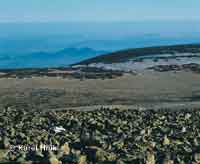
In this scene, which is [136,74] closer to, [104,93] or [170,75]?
[170,75]

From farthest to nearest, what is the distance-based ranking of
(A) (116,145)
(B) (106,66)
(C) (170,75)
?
(B) (106,66)
(C) (170,75)
(A) (116,145)

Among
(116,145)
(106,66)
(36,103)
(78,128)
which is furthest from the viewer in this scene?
(106,66)

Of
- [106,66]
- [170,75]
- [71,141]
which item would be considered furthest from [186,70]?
[71,141]

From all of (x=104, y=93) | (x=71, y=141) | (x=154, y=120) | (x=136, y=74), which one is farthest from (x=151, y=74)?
(x=71, y=141)

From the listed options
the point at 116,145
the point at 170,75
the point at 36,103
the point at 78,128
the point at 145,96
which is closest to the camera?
the point at 116,145

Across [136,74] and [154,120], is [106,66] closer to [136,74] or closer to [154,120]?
[136,74]

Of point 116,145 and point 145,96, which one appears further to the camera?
point 145,96
